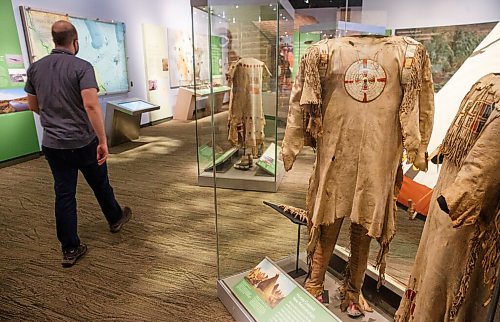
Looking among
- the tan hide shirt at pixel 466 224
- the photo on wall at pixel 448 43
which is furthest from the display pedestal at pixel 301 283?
the photo on wall at pixel 448 43

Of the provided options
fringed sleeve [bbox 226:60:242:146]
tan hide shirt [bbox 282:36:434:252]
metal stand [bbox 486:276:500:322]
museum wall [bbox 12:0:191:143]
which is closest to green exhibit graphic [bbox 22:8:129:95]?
museum wall [bbox 12:0:191:143]

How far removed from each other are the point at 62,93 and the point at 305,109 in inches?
65.1

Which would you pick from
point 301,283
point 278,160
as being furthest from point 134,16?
point 301,283

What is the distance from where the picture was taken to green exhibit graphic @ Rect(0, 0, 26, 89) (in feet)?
16.5

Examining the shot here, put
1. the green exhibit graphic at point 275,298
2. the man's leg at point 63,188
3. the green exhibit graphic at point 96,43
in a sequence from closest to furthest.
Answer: the green exhibit graphic at point 275,298
the man's leg at point 63,188
the green exhibit graphic at point 96,43

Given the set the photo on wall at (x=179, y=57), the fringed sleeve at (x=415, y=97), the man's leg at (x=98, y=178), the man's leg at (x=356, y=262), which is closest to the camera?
the fringed sleeve at (x=415, y=97)

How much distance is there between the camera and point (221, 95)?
3.99 metres

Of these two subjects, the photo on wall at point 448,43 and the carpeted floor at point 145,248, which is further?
the photo on wall at point 448,43

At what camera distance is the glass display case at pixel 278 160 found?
185 cm

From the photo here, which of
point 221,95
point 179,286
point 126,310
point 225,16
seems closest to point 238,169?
point 221,95

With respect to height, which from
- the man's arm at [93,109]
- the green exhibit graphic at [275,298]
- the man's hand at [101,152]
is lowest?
the green exhibit graphic at [275,298]

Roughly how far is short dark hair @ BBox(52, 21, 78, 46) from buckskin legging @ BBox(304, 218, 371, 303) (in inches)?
78.3

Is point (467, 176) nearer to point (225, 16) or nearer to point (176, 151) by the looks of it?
point (225, 16)

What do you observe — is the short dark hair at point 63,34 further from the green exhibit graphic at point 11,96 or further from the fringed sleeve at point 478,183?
the green exhibit graphic at point 11,96
